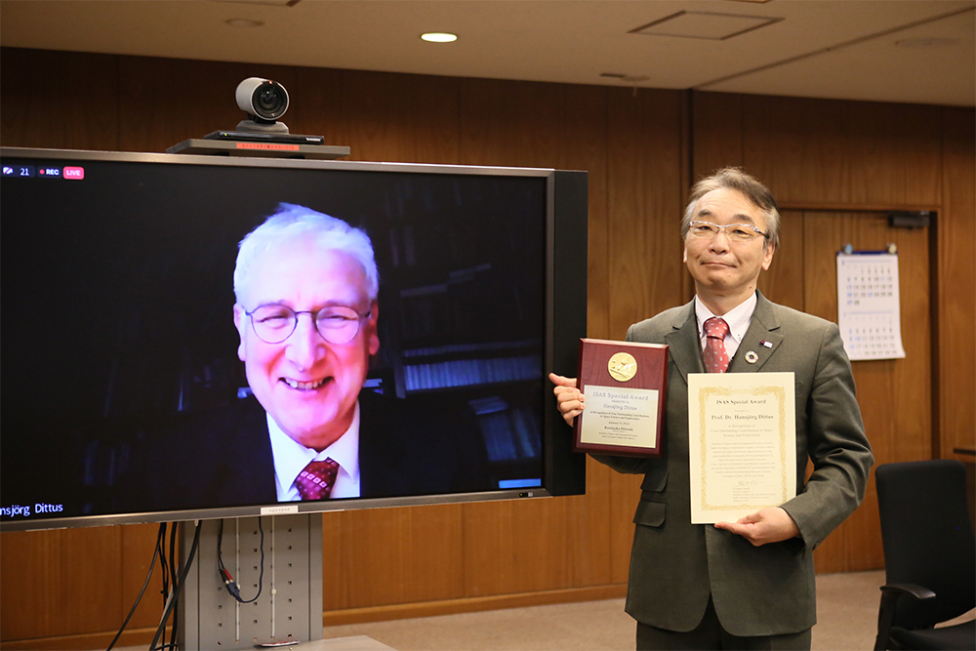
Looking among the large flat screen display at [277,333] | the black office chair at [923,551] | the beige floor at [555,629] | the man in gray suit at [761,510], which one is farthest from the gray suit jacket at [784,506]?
the beige floor at [555,629]

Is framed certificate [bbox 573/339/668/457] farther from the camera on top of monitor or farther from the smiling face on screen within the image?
the camera on top of monitor

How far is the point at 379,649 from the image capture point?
2086 mm

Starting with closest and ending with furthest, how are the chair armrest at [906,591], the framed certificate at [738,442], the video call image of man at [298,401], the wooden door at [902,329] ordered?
the video call image of man at [298,401] → the framed certificate at [738,442] → the chair armrest at [906,591] → the wooden door at [902,329]

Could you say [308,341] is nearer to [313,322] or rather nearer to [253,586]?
[313,322]

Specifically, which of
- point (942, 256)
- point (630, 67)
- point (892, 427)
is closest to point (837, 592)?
point (892, 427)

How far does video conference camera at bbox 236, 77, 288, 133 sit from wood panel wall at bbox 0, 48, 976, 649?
248cm

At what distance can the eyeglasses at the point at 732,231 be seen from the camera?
6.87 ft

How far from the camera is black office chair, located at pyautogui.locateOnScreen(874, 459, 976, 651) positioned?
3014 millimetres

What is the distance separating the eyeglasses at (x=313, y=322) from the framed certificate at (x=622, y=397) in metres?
0.52

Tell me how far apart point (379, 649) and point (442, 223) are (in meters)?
0.95

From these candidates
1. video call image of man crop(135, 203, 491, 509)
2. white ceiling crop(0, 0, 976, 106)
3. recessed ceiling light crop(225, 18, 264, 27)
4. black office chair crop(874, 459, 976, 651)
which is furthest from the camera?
recessed ceiling light crop(225, 18, 264, 27)

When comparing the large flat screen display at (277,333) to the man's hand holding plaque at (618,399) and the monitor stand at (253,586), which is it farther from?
the monitor stand at (253,586)

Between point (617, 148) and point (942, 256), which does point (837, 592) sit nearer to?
point (942, 256)

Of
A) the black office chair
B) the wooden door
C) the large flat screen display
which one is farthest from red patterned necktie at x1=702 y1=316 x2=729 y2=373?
the wooden door
